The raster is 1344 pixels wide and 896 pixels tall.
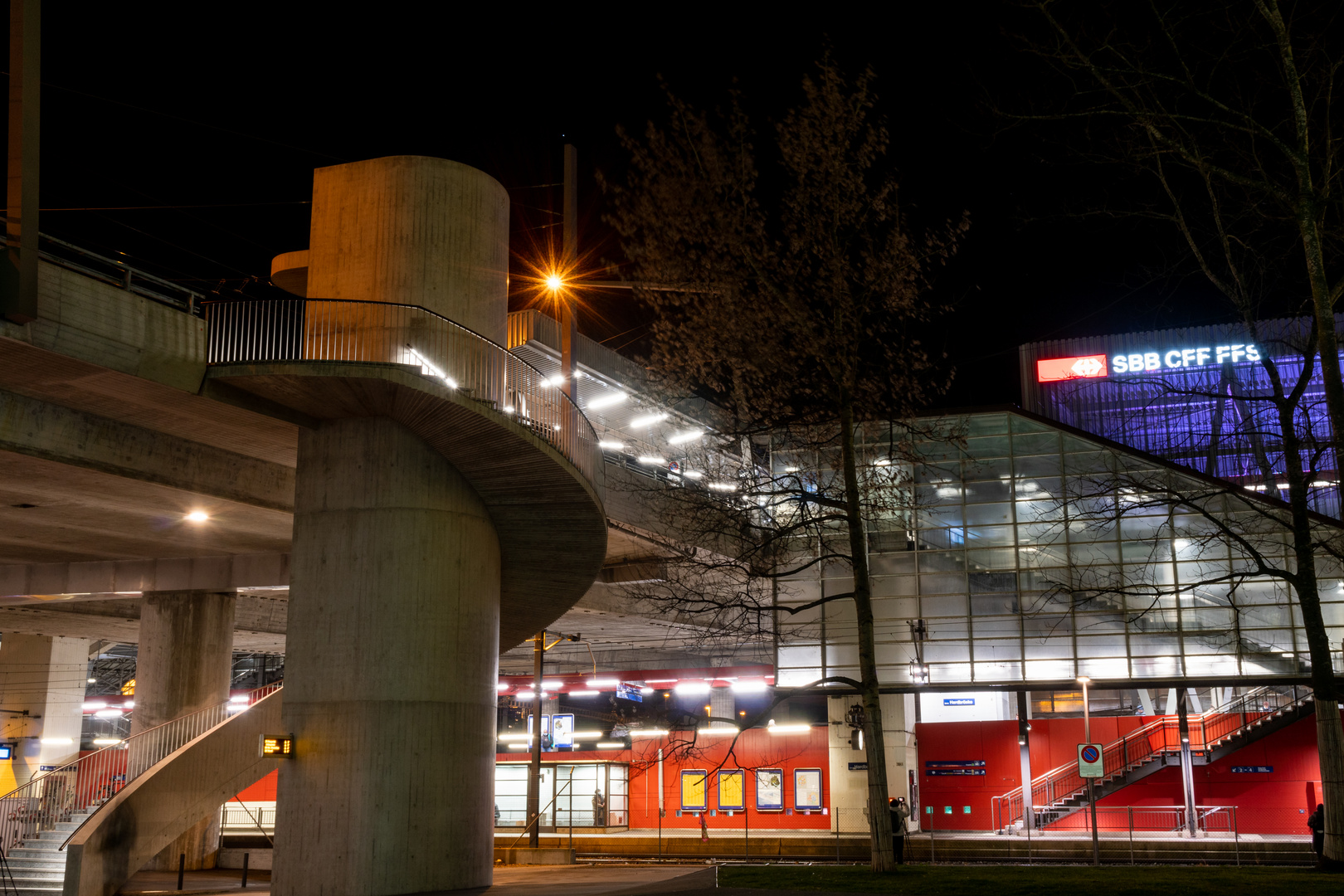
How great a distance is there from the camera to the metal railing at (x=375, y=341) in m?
18.9

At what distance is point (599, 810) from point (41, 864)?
21411 millimetres

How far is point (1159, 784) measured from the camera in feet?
122

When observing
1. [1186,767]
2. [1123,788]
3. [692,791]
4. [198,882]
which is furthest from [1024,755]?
[198,882]

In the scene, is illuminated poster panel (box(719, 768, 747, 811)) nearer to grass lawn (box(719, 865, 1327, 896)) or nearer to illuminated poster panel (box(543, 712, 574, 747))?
illuminated poster panel (box(543, 712, 574, 747))

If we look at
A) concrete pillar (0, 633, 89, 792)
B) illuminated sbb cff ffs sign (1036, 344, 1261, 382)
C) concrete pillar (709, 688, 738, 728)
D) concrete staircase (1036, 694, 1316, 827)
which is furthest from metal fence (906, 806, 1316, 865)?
concrete pillar (0, 633, 89, 792)

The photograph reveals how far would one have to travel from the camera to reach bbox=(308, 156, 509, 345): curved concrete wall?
773 inches

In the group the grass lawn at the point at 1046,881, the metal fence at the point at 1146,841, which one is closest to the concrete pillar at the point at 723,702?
the metal fence at the point at 1146,841

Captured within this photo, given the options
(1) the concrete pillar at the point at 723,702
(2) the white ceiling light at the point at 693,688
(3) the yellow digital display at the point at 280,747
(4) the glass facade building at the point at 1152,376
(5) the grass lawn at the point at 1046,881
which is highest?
(4) the glass facade building at the point at 1152,376

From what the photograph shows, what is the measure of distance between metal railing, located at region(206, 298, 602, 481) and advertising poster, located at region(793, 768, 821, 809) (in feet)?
75.4

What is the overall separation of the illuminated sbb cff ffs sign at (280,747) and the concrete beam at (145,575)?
12.3 meters

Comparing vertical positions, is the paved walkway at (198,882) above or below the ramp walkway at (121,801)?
below

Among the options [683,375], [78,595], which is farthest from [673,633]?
[683,375]

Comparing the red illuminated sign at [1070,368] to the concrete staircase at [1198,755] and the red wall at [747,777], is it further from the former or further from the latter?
the red wall at [747,777]

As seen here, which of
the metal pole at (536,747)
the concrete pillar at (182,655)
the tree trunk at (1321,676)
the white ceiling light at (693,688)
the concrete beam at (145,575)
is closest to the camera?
the tree trunk at (1321,676)
